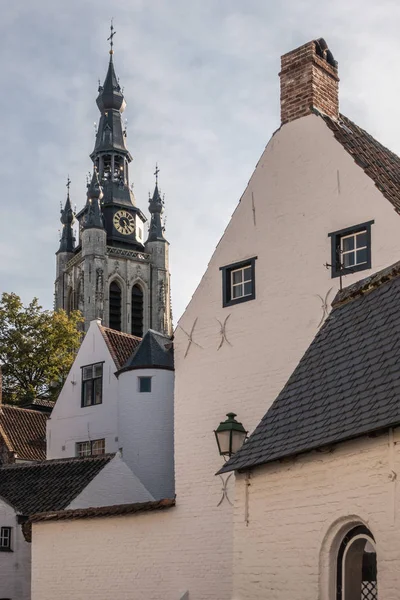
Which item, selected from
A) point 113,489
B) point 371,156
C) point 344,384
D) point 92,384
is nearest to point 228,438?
point 344,384

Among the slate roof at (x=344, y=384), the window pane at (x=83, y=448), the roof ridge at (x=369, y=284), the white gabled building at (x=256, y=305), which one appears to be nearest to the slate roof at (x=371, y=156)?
the white gabled building at (x=256, y=305)

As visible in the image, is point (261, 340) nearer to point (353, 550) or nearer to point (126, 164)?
point (353, 550)

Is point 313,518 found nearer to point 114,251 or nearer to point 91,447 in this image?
point 91,447

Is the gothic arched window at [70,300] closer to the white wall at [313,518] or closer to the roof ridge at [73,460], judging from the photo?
the roof ridge at [73,460]

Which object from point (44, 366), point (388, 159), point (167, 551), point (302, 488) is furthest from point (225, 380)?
point (44, 366)

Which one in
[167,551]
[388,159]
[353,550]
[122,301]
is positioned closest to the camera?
[353,550]

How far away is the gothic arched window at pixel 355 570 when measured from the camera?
40.2 feet

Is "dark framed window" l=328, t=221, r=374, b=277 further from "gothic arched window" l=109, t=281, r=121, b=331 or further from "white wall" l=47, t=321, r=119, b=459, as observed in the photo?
"gothic arched window" l=109, t=281, r=121, b=331

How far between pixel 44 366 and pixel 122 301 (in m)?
48.4

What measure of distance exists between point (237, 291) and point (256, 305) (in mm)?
761

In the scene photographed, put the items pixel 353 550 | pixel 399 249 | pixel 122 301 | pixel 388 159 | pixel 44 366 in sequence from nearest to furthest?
pixel 353 550, pixel 399 249, pixel 388 159, pixel 44 366, pixel 122 301

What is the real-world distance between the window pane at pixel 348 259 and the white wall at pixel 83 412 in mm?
12622

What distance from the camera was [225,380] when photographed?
787 inches

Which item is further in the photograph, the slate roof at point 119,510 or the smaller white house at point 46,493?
the smaller white house at point 46,493
